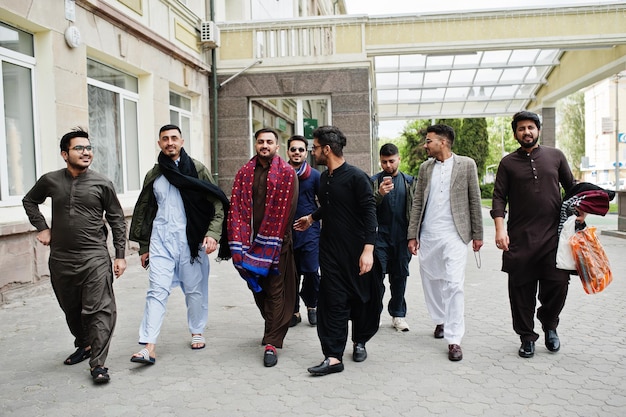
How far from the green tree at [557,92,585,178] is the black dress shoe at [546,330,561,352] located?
64838mm

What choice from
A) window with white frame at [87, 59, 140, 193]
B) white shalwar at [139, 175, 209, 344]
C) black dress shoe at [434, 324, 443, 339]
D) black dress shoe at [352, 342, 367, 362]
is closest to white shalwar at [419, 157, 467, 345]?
black dress shoe at [434, 324, 443, 339]

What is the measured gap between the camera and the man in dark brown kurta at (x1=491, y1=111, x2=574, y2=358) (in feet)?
15.8

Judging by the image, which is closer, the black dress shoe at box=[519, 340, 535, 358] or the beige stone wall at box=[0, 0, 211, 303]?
the black dress shoe at box=[519, 340, 535, 358]

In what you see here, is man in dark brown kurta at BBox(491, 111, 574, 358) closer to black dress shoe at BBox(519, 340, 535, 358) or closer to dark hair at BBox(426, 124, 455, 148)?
black dress shoe at BBox(519, 340, 535, 358)

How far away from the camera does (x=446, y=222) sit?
16.7 feet

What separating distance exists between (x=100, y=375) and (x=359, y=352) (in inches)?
74.8

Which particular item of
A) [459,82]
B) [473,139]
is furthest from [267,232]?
[473,139]

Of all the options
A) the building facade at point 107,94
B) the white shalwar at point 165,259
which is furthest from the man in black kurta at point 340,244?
the building facade at point 107,94

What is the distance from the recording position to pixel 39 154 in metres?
8.09

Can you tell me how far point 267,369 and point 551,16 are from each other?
12.0 meters

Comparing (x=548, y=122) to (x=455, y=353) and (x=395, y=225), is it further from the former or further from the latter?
(x=455, y=353)

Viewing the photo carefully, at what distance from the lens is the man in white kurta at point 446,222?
4.96m

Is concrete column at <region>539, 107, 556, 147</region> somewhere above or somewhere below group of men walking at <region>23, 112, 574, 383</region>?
above

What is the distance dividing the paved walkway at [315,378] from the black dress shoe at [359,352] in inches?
1.9
